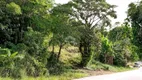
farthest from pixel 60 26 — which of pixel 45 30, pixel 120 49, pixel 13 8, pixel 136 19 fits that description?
pixel 136 19

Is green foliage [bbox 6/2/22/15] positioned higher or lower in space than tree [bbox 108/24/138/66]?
higher

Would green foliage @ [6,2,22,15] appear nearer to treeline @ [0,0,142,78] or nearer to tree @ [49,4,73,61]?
treeline @ [0,0,142,78]

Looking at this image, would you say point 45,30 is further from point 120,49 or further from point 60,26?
point 120,49

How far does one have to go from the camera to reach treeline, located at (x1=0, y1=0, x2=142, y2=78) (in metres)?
17.1

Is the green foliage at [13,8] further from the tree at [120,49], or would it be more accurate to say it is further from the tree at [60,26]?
the tree at [120,49]

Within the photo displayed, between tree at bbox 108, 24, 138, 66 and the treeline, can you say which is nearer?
the treeline

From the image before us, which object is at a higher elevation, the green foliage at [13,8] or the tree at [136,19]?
the tree at [136,19]

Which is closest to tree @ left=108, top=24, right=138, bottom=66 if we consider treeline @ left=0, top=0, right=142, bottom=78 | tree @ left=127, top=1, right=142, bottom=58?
treeline @ left=0, top=0, right=142, bottom=78

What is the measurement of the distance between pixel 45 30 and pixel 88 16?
381cm

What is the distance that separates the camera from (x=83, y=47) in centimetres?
2208

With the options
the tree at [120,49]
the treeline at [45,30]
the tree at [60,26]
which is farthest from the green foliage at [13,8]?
the tree at [120,49]

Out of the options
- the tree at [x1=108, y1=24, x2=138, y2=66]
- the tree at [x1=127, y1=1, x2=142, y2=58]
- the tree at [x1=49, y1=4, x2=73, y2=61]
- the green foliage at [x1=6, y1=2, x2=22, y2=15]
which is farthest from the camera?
the tree at [x1=127, y1=1, x2=142, y2=58]

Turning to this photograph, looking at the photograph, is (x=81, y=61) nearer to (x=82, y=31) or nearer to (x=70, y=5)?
(x=82, y=31)

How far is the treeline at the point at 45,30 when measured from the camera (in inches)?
674
